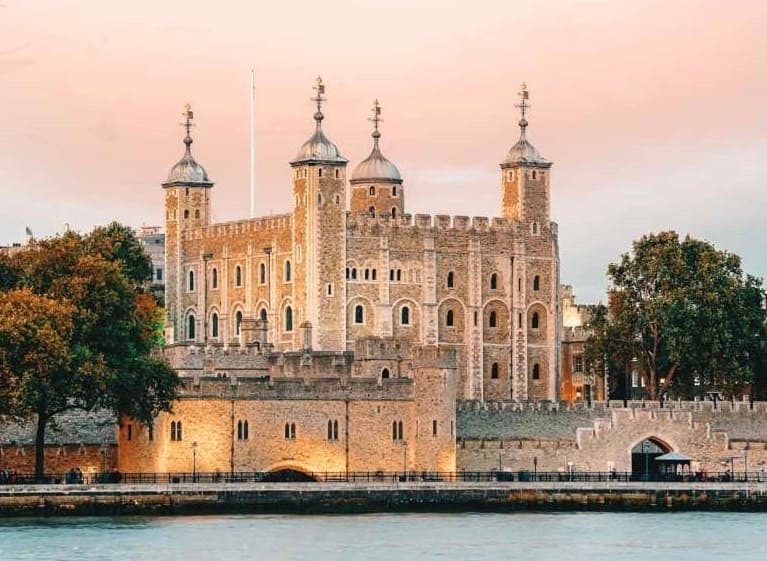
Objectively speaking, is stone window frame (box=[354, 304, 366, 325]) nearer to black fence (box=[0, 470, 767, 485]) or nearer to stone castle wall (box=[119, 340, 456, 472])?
stone castle wall (box=[119, 340, 456, 472])

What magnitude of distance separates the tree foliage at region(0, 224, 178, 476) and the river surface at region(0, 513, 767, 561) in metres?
6.35

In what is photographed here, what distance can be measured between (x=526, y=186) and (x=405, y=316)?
29.0 feet

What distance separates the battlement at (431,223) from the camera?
129 meters

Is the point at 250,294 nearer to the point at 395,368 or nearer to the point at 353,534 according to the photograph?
the point at 395,368

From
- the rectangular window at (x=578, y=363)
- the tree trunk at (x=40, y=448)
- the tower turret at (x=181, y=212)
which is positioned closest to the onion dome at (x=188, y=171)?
the tower turret at (x=181, y=212)

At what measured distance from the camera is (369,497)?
95.6 metres

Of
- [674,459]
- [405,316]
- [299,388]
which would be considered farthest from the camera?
[405,316]

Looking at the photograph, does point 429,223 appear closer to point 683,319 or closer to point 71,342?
point 683,319

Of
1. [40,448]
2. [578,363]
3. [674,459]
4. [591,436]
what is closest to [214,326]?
[578,363]

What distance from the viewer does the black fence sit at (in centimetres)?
9712

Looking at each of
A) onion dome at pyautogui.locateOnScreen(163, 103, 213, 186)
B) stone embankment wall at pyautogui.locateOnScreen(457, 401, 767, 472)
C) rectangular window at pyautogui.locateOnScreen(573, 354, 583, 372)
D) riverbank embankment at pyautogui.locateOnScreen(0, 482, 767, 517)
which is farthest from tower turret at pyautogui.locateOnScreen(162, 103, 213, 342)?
riverbank embankment at pyautogui.locateOnScreen(0, 482, 767, 517)

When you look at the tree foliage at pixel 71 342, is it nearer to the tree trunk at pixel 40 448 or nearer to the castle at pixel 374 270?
the tree trunk at pixel 40 448

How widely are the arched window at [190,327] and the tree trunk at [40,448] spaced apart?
3722cm

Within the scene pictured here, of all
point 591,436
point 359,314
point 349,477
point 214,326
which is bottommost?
point 349,477
